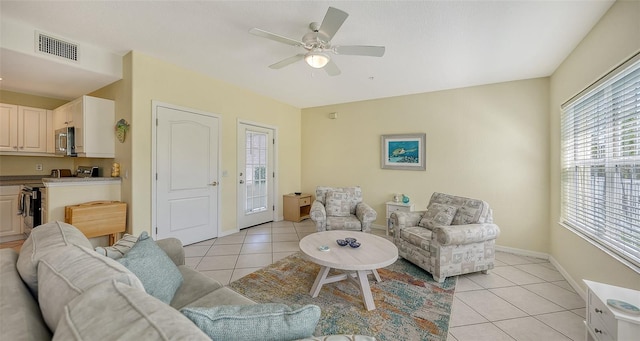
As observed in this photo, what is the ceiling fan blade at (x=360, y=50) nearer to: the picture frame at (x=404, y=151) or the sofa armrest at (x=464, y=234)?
the sofa armrest at (x=464, y=234)

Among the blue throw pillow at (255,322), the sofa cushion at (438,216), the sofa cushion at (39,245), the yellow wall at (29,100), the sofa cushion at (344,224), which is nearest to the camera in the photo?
the blue throw pillow at (255,322)

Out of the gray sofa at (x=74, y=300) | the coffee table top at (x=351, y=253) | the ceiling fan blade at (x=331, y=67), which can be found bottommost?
the coffee table top at (x=351, y=253)

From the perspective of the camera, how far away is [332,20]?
1.88m

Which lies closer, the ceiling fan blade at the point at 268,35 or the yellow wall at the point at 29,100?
the ceiling fan blade at the point at 268,35

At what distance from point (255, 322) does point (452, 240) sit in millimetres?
2318

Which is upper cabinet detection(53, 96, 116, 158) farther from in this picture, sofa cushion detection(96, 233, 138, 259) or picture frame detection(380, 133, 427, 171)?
picture frame detection(380, 133, 427, 171)

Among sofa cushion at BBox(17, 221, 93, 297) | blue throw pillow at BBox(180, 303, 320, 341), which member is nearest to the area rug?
blue throw pillow at BBox(180, 303, 320, 341)

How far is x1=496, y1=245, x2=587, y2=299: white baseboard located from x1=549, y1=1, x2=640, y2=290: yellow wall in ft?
0.18

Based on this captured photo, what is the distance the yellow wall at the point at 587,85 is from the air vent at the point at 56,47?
5.01 meters

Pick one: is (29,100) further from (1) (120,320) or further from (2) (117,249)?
(1) (120,320)

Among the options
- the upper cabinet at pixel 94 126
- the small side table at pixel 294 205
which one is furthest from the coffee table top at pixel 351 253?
the upper cabinet at pixel 94 126

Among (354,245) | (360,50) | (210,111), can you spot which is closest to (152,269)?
(354,245)

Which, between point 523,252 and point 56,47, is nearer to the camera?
point 56,47

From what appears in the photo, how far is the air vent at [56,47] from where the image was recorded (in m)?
2.48
